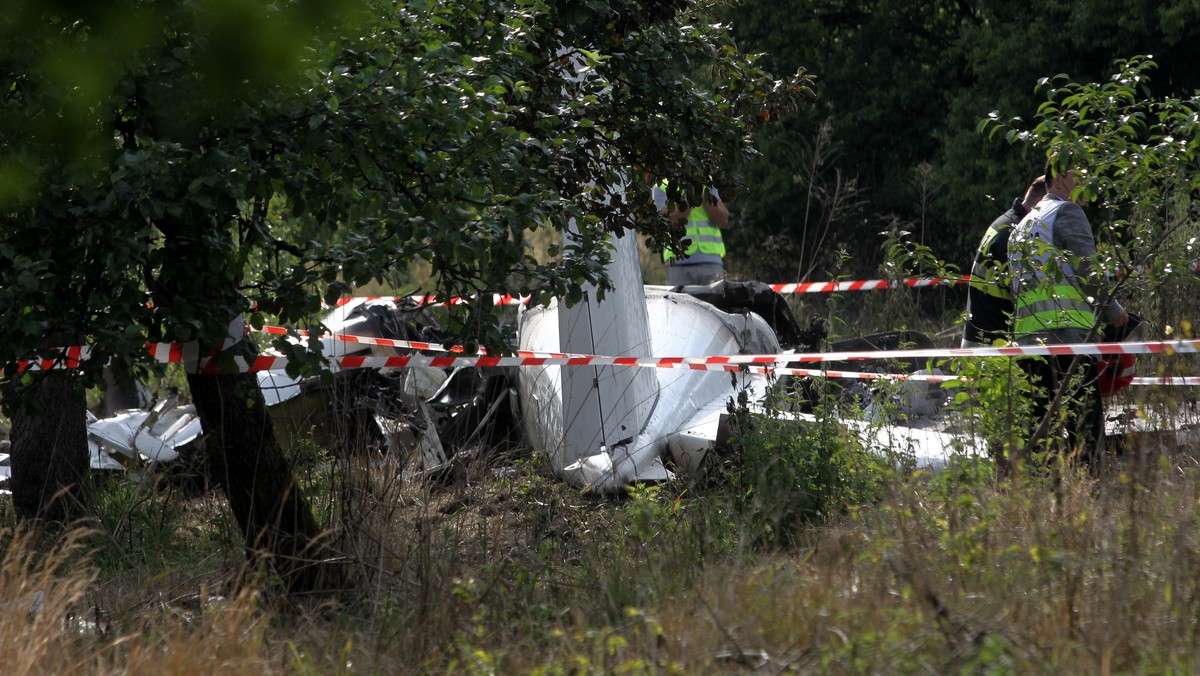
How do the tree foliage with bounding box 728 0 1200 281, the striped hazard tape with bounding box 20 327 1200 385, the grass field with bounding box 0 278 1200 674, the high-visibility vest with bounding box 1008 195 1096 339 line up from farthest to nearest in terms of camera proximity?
the tree foliage with bounding box 728 0 1200 281 < the high-visibility vest with bounding box 1008 195 1096 339 < the striped hazard tape with bounding box 20 327 1200 385 < the grass field with bounding box 0 278 1200 674

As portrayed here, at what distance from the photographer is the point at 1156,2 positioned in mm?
13062

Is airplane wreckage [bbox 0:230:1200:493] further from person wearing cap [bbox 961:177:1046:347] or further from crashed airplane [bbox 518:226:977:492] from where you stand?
person wearing cap [bbox 961:177:1046:347]

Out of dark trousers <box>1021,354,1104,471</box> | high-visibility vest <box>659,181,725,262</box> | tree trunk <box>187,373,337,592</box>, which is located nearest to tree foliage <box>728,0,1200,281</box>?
high-visibility vest <box>659,181,725,262</box>

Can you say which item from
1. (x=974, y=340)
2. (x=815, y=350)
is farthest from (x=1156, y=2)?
(x=974, y=340)

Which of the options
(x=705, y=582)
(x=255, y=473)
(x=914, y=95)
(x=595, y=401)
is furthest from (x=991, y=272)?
(x=914, y=95)

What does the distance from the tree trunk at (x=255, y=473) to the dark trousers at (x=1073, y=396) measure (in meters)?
2.93

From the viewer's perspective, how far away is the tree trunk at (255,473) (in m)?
4.59

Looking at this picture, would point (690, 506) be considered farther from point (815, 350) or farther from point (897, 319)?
point (897, 319)

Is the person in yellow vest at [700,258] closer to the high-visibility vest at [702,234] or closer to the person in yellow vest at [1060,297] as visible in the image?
the high-visibility vest at [702,234]

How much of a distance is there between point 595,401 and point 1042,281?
2.40 metres

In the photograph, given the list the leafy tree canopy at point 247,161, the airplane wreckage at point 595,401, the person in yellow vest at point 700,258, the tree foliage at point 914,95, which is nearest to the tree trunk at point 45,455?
the airplane wreckage at point 595,401

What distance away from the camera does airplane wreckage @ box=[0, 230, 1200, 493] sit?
6113 millimetres

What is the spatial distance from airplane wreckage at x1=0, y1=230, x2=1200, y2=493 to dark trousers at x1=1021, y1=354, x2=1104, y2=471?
0.53 ft

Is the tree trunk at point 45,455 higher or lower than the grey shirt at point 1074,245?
lower
